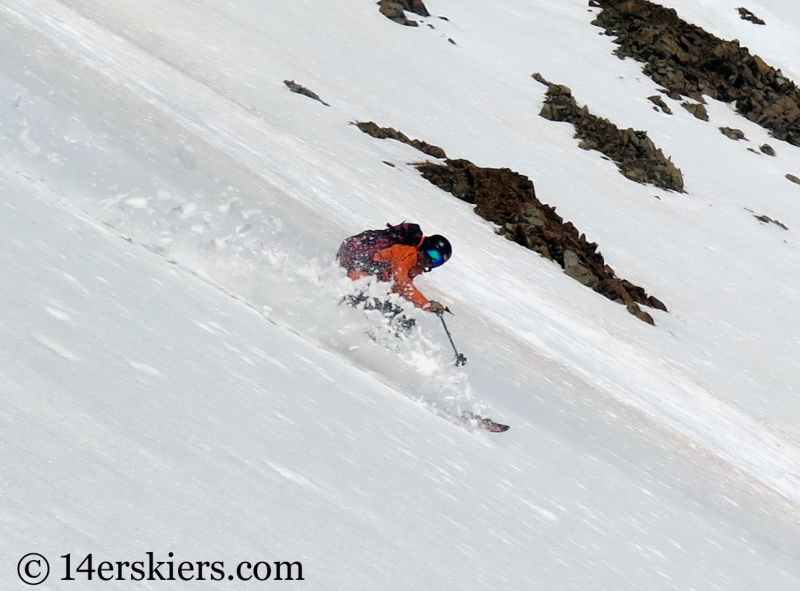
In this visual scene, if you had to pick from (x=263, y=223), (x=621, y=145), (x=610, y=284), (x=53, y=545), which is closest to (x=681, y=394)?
(x=610, y=284)

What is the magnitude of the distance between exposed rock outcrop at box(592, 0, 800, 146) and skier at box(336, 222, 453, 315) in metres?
30.2

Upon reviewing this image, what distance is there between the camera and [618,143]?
94.1ft

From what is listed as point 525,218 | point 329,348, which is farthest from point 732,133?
point 329,348

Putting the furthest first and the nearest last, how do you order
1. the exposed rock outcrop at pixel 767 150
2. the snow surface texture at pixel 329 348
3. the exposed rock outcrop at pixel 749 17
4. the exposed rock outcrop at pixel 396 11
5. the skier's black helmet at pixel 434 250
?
1. the exposed rock outcrop at pixel 749 17
2. the exposed rock outcrop at pixel 767 150
3. the exposed rock outcrop at pixel 396 11
4. the skier's black helmet at pixel 434 250
5. the snow surface texture at pixel 329 348

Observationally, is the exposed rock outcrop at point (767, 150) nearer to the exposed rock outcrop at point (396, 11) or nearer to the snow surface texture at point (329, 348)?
the snow surface texture at point (329, 348)

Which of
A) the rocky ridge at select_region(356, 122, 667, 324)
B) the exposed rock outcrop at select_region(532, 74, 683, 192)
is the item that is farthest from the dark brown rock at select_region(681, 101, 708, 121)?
the rocky ridge at select_region(356, 122, 667, 324)

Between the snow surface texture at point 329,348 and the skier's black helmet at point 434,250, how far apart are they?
2.51 feet

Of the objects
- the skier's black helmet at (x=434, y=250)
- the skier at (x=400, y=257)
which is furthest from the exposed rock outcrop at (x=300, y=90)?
the skier's black helmet at (x=434, y=250)

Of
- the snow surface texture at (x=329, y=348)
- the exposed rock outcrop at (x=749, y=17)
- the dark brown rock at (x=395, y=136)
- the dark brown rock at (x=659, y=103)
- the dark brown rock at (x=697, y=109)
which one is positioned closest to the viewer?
the snow surface texture at (x=329, y=348)

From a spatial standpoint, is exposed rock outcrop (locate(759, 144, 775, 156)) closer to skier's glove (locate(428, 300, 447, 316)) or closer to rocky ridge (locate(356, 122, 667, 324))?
rocky ridge (locate(356, 122, 667, 324))

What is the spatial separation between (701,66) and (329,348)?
3613 centimetres

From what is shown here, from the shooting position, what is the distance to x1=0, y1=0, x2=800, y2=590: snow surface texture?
3.32m

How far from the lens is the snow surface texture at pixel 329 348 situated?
332 centimetres

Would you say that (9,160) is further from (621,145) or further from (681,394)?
(621,145)
